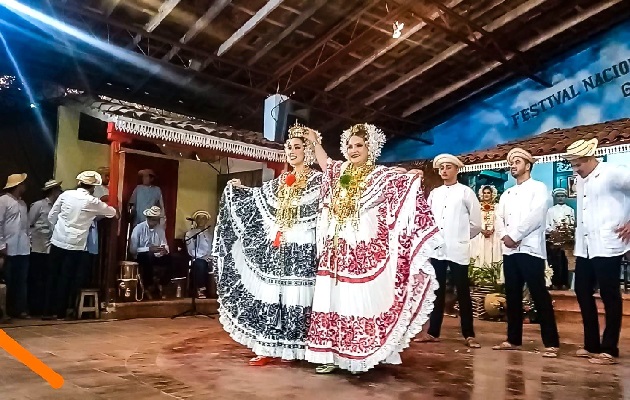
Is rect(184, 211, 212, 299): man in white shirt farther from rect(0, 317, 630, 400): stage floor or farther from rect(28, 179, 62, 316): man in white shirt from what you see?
rect(0, 317, 630, 400): stage floor

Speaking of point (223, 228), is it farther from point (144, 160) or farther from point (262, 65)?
point (262, 65)

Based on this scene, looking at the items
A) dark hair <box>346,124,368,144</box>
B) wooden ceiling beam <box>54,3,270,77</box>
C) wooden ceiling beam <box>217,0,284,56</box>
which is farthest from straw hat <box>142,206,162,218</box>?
dark hair <box>346,124,368,144</box>

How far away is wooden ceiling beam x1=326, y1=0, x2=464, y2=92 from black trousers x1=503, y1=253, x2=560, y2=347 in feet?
19.4

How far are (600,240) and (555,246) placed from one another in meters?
5.49

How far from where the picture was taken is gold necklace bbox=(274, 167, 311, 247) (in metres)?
4.08

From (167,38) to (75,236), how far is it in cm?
368

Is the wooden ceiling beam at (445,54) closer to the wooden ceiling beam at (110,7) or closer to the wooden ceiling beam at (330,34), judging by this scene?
the wooden ceiling beam at (330,34)

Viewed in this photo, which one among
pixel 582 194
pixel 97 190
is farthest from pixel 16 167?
pixel 582 194

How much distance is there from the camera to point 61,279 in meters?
6.33

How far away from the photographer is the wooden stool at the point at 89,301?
6.39m

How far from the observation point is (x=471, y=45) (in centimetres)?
1011

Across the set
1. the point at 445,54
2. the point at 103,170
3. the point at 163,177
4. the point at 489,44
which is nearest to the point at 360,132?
the point at 103,170

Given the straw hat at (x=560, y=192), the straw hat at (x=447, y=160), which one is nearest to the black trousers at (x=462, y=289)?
the straw hat at (x=447, y=160)

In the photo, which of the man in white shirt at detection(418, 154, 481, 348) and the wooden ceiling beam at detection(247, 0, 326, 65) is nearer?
the man in white shirt at detection(418, 154, 481, 348)
